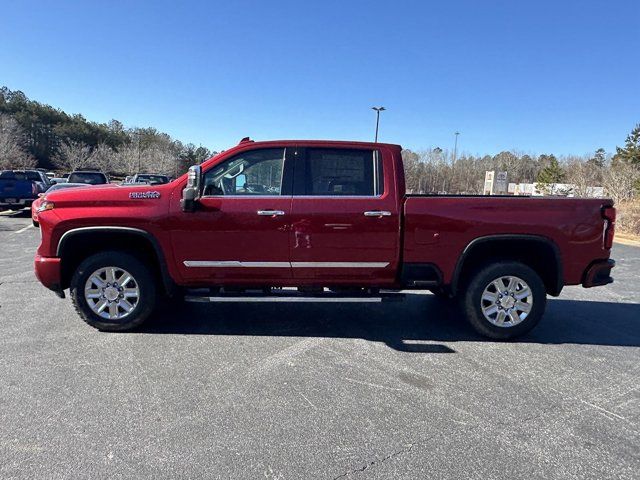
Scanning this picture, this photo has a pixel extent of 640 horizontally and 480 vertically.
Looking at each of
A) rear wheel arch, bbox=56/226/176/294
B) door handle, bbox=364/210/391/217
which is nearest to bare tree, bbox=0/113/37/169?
rear wheel arch, bbox=56/226/176/294

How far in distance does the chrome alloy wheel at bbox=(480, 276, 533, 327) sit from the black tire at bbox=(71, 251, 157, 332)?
3.68 metres


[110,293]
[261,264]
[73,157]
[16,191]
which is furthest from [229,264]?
[73,157]

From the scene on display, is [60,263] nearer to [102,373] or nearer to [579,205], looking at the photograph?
[102,373]

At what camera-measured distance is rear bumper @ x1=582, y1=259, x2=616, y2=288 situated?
15.8 ft

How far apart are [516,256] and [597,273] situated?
0.86 m

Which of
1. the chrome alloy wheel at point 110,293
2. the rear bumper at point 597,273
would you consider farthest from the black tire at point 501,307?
the chrome alloy wheel at point 110,293

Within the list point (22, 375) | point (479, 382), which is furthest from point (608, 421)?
point (22, 375)

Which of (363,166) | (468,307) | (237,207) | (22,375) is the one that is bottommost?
(22,375)

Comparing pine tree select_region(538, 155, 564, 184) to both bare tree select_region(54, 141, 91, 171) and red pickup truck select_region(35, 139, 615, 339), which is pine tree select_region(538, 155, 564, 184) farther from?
bare tree select_region(54, 141, 91, 171)

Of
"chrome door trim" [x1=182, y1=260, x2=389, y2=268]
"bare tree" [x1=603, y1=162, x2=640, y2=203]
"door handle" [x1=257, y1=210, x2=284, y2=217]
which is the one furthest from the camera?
"bare tree" [x1=603, y1=162, x2=640, y2=203]

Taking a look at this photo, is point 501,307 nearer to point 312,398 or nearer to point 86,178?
point 312,398

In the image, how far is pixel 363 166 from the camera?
4.84 meters

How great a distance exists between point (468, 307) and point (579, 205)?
1616 mm

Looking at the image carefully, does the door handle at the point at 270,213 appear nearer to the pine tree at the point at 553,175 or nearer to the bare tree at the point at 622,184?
the bare tree at the point at 622,184
